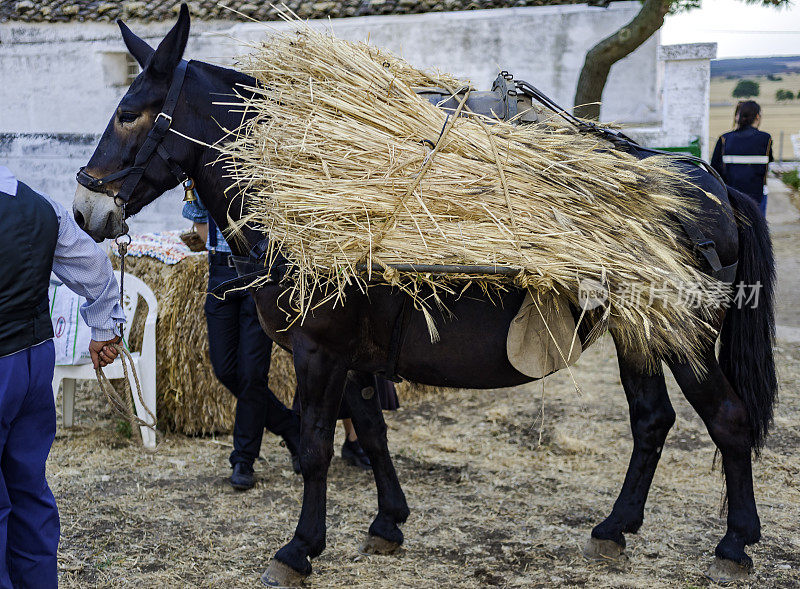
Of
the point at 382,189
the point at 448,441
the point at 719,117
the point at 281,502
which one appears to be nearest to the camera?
the point at 382,189

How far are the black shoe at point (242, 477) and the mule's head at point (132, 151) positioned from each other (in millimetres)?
1756

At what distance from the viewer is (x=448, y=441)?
4895 millimetres

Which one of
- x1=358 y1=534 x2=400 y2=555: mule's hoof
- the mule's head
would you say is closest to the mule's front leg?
x1=358 y1=534 x2=400 y2=555: mule's hoof

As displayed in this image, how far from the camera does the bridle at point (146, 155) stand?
9.32 ft

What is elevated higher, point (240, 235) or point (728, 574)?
point (240, 235)

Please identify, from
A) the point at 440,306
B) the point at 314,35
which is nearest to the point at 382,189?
the point at 440,306

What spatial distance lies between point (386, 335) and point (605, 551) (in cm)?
142

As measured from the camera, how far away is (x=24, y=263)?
7.47 ft

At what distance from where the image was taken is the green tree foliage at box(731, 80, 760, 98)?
60.9 metres

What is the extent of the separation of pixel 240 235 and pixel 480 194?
3.26ft

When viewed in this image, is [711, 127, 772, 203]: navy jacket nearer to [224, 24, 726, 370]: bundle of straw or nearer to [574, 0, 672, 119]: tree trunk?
[574, 0, 672, 119]: tree trunk

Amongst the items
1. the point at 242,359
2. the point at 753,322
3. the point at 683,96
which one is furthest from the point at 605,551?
the point at 683,96

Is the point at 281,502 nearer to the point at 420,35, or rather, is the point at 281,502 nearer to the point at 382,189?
the point at 382,189

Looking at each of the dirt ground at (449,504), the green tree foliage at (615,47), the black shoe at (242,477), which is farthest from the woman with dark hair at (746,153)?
the black shoe at (242,477)
